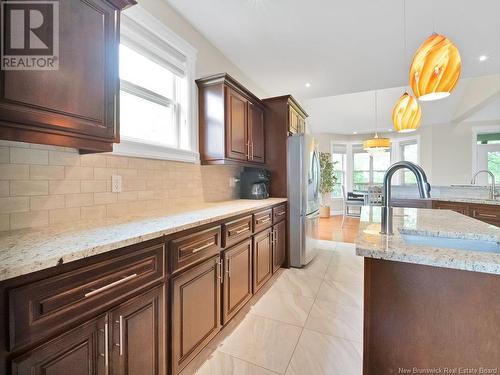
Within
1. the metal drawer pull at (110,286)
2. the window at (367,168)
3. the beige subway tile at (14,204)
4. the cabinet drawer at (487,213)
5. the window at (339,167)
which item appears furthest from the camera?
the window at (339,167)

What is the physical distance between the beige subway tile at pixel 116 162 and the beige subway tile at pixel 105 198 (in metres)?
0.20

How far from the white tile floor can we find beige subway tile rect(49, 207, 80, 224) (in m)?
1.13

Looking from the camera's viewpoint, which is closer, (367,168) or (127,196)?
(127,196)

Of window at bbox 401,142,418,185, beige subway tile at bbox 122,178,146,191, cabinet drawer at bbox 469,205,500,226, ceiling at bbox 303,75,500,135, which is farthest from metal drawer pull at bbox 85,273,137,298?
window at bbox 401,142,418,185

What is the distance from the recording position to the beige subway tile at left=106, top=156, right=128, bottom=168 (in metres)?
1.59

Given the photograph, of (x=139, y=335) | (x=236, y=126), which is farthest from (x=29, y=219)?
(x=236, y=126)

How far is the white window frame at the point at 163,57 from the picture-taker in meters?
1.74

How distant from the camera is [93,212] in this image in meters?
1.49

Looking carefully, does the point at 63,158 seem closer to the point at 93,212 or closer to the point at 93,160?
the point at 93,160

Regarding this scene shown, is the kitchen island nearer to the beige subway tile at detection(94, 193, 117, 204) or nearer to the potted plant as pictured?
the beige subway tile at detection(94, 193, 117, 204)

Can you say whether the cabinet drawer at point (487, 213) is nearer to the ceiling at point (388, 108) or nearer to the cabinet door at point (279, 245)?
the cabinet door at point (279, 245)

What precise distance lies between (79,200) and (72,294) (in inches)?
31.1

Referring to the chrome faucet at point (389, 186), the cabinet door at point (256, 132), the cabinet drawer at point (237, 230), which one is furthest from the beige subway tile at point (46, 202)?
the cabinet door at point (256, 132)

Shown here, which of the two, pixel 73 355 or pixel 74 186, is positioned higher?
pixel 74 186
